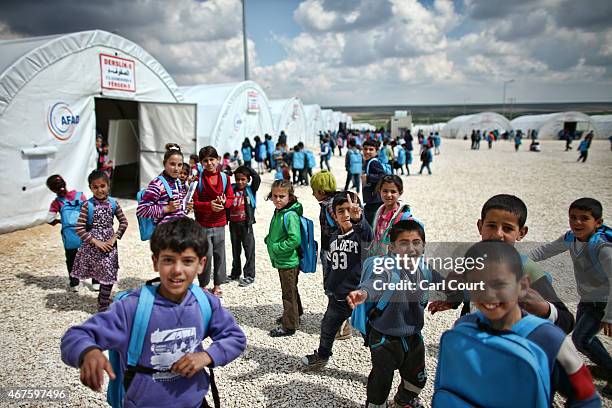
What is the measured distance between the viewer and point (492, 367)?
1.58 m

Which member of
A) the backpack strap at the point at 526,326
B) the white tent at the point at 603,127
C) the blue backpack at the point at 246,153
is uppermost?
the white tent at the point at 603,127

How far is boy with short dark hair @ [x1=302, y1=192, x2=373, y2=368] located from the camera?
3.19m

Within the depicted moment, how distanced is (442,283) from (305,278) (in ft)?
11.8

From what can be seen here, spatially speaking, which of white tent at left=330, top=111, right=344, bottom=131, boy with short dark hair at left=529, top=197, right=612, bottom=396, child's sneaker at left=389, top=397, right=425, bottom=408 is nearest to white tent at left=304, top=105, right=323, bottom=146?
white tent at left=330, top=111, right=344, bottom=131

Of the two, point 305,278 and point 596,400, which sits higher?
point 596,400

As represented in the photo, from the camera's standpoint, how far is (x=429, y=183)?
15.7 meters

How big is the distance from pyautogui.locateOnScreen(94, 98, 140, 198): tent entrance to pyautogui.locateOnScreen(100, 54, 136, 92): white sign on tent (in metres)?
2.06

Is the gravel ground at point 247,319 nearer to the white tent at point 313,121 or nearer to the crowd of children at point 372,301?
the crowd of children at point 372,301

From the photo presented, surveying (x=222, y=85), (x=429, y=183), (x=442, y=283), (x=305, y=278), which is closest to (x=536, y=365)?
(x=442, y=283)

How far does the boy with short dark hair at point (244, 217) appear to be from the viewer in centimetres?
547

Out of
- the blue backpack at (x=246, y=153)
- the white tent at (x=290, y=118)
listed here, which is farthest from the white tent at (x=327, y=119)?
the blue backpack at (x=246, y=153)

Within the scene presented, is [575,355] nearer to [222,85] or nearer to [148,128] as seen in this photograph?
[148,128]

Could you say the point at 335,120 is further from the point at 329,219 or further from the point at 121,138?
the point at 329,219

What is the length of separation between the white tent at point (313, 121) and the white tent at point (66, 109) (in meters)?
24.6
